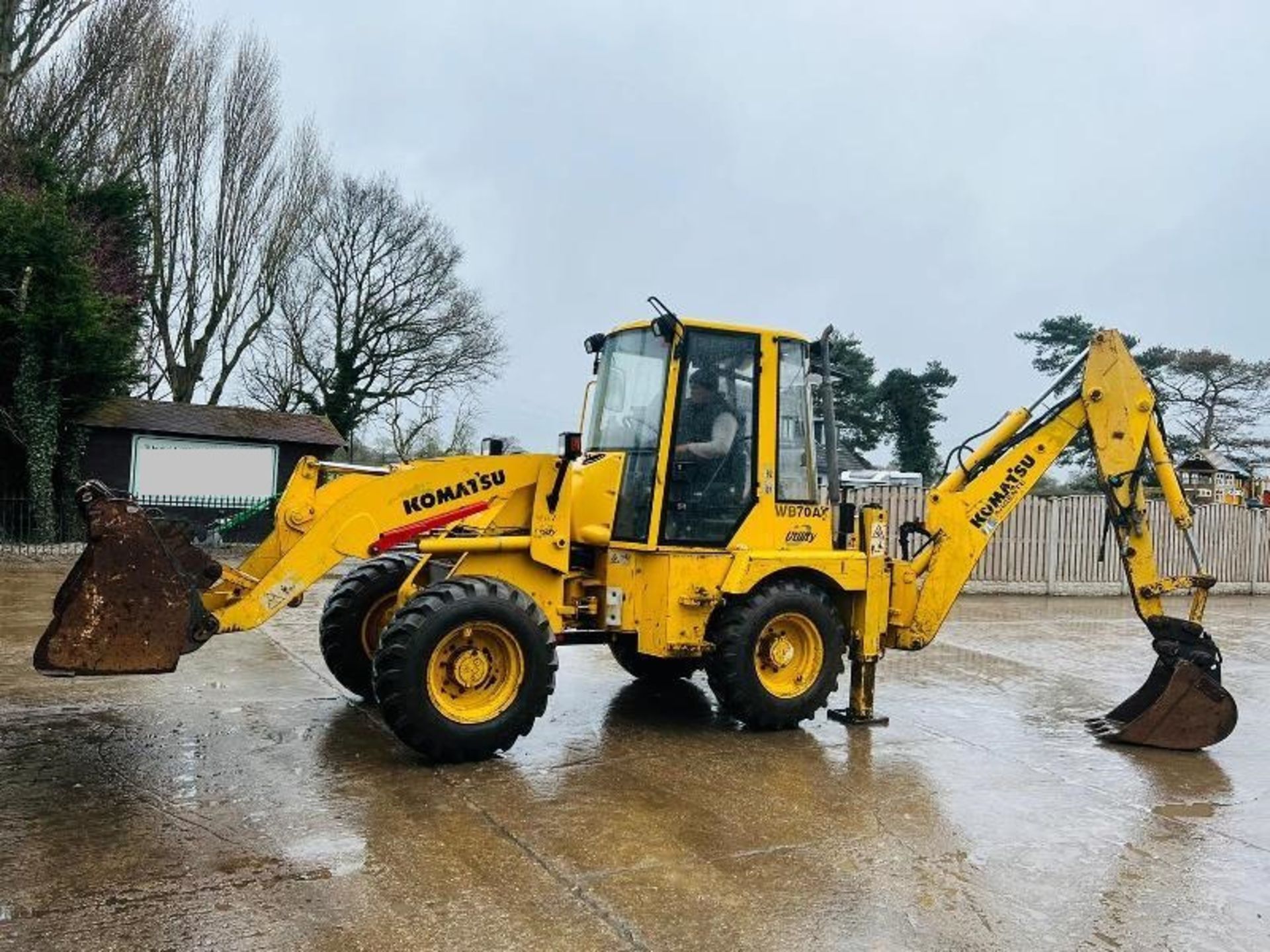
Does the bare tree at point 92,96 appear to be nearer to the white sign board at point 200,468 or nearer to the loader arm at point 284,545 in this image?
the white sign board at point 200,468

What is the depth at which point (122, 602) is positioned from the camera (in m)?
5.12

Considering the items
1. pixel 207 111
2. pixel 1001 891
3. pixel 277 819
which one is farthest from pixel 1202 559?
pixel 207 111

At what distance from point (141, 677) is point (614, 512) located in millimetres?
4023

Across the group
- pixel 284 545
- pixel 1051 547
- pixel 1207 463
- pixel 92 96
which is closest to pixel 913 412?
pixel 1207 463

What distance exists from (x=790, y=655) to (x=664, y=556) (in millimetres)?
1145

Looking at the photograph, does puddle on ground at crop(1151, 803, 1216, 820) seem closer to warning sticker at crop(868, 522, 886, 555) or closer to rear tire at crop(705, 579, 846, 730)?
rear tire at crop(705, 579, 846, 730)

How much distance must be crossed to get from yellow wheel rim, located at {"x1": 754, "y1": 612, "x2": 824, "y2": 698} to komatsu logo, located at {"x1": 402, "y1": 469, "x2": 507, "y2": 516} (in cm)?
200

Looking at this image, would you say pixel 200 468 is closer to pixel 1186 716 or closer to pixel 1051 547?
pixel 1051 547

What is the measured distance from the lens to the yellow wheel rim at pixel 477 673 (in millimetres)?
5746

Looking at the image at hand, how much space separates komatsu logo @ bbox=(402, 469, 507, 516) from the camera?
20.7 ft

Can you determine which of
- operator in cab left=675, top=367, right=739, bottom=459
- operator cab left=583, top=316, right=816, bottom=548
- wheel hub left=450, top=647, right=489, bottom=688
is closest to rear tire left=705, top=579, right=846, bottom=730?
operator cab left=583, top=316, right=816, bottom=548

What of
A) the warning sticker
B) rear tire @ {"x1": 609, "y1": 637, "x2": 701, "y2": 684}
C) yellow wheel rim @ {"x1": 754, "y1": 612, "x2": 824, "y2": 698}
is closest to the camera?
yellow wheel rim @ {"x1": 754, "y1": 612, "x2": 824, "y2": 698}

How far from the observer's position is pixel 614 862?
4387 mm

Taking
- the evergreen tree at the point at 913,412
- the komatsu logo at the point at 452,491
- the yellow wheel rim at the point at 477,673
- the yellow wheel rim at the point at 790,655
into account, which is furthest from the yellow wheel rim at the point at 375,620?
the evergreen tree at the point at 913,412
